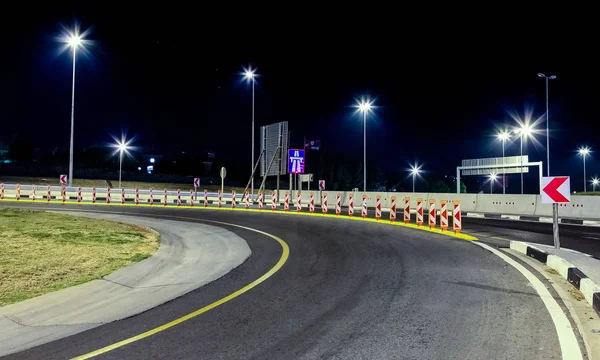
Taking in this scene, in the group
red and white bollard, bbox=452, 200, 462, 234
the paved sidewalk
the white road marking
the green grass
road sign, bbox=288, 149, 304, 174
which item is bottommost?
the paved sidewalk

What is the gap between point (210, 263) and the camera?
911 cm

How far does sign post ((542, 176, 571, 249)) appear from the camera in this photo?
32.8ft

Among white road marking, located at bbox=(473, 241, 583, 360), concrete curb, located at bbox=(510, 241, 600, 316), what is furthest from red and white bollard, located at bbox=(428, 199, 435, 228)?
white road marking, located at bbox=(473, 241, 583, 360)

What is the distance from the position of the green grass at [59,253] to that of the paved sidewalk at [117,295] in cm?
40

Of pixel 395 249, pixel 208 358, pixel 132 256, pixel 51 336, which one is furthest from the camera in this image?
pixel 395 249

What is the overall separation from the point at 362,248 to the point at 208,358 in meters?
7.37

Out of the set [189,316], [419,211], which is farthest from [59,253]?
[419,211]

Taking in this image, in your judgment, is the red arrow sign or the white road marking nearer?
the white road marking

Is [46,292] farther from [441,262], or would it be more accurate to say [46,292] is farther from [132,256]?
[441,262]

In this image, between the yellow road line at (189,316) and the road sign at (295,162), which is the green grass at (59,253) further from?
the road sign at (295,162)

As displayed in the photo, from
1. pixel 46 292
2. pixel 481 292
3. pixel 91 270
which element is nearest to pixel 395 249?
pixel 481 292

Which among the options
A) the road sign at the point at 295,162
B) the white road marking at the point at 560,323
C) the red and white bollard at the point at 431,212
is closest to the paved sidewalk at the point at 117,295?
the white road marking at the point at 560,323

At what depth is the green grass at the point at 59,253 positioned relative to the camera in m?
6.81

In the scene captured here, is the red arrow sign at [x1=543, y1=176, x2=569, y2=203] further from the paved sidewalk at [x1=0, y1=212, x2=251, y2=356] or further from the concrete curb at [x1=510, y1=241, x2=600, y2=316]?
the paved sidewalk at [x1=0, y1=212, x2=251, y2=356]
